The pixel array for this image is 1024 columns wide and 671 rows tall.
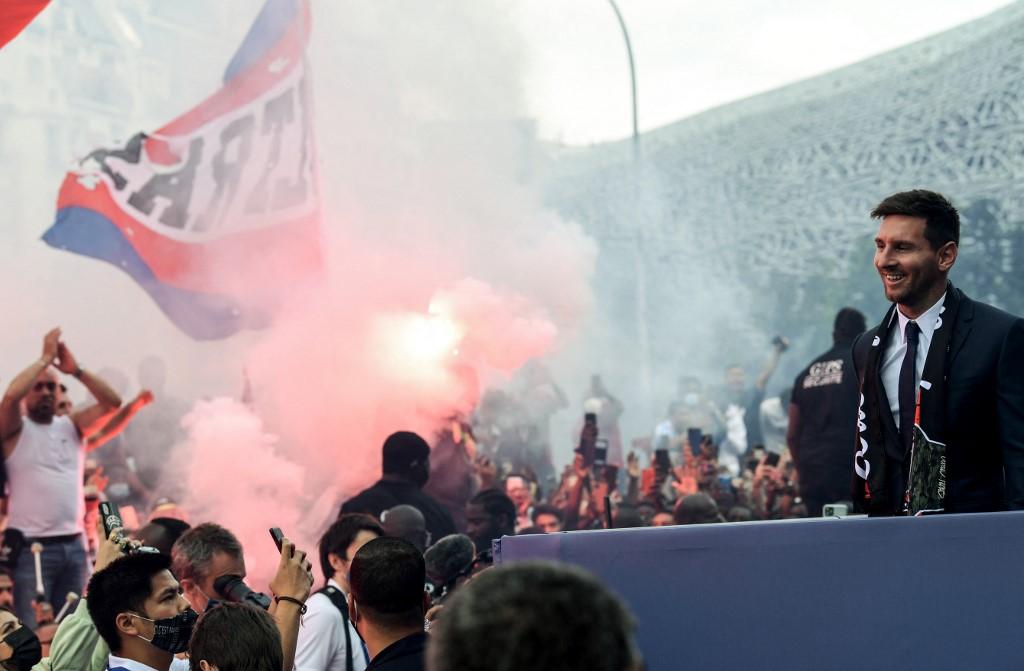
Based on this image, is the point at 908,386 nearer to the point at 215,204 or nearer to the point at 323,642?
the point at 323,642

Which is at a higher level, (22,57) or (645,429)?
(22,57)

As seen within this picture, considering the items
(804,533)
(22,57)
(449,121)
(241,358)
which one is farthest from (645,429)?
(804,533)

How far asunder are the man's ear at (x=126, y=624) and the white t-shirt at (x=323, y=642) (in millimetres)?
665

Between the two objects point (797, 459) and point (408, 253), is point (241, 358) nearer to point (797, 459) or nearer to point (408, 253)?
point (408, 253)

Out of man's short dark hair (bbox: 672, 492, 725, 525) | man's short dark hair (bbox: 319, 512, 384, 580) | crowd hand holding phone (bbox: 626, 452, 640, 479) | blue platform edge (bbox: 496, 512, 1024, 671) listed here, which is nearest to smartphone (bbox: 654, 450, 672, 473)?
crowd hand holding phone (bbox: 626, 452, 640, 479)

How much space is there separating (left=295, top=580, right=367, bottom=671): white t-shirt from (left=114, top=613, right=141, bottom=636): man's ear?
665mm

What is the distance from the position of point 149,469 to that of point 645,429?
13903 mm

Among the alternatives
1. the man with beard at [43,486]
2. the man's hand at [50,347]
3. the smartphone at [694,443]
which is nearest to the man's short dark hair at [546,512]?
the smartphone at [694,443]

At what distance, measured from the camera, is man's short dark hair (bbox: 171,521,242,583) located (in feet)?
15.0

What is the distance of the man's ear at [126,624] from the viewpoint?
147 inches

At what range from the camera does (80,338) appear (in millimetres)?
10625

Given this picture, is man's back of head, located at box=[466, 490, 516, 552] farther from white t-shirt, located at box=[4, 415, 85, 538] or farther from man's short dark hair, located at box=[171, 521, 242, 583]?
man's short dark hair, located at box=[171, 521, 242, 583]

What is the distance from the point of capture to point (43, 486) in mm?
7355

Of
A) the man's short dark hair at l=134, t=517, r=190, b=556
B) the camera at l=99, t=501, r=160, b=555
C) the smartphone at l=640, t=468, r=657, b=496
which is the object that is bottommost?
the smartphone at l=640, t=468, r=657, b=496
